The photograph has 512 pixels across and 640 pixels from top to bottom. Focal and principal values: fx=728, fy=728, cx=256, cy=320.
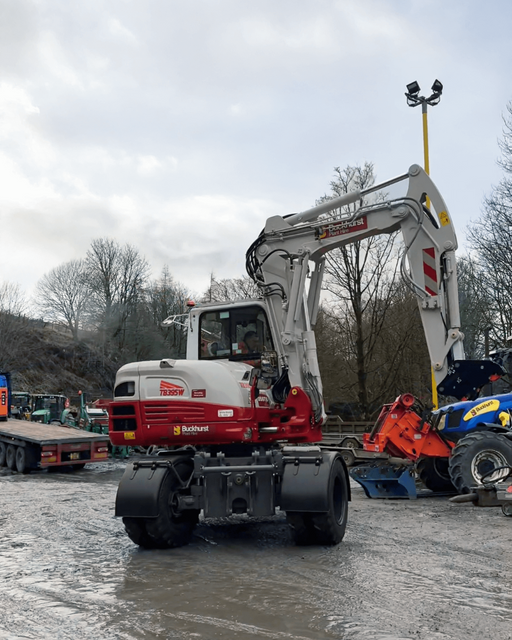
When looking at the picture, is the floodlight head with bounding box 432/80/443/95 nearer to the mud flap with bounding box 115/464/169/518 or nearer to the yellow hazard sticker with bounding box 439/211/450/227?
the yellow hazard sticker with bounding box 439/211/450/227

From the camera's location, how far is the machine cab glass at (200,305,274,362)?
10141mm

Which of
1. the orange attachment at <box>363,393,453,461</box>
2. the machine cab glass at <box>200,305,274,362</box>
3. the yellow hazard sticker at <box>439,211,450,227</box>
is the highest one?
the yellow hazard sticker at <box>439,211,450,227</box>

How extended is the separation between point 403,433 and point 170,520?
18.3ft

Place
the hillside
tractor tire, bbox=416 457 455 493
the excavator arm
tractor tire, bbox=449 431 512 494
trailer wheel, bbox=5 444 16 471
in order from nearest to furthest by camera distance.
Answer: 1. the excavator arm
2. tractor tire, bbox=449 431 512 494
3. tractor tire, bbox=416 457 455 493
4. trailer wheel, bbox=5 444 16 471
5. the hillside

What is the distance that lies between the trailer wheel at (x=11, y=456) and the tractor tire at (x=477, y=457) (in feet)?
50.0

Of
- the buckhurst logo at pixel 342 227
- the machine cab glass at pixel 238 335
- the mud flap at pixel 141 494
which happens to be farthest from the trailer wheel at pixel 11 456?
the buckhurst logo at pixel 342 227

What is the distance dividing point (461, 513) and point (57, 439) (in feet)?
44.4

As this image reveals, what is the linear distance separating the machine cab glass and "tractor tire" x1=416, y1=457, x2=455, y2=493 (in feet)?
17.1

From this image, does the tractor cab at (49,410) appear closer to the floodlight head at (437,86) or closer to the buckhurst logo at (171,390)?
the floodlight head at (437,86)

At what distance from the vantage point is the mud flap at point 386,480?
12914mm

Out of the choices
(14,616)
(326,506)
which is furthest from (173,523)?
(14,616)

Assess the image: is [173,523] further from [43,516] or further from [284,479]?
[43,516]

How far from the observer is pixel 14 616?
5.88 meters

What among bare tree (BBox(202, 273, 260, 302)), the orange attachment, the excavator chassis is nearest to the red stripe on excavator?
the orange attachment
